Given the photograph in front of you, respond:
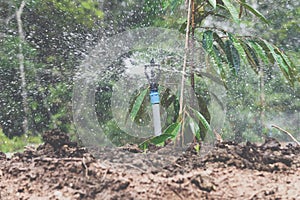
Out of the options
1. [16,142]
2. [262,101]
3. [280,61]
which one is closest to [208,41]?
[280,61]

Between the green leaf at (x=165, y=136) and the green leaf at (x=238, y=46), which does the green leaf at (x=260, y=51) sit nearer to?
the green leaf at (x=238, y=46)

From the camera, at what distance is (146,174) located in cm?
104

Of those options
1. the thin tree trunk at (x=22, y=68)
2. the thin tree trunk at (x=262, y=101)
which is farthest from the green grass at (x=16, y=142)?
the thin tree trunk at (x=262, y=101)

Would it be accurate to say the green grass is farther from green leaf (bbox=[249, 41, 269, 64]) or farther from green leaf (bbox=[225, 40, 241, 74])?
green leaf (bbox=[249, 41, 269, 64])

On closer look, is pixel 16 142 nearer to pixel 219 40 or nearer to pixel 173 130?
pixel 219 40

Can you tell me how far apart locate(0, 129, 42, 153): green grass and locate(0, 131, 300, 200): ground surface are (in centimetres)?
104

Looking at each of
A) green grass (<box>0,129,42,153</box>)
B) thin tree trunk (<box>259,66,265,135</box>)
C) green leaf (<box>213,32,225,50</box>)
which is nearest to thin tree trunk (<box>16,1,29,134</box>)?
green grass (<box>0,129,42,153</box>)

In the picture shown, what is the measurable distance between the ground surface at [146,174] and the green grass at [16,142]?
1.04 meters

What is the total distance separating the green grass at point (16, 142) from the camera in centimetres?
229

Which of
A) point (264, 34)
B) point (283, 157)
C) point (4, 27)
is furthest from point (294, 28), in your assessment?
point (283, 157)

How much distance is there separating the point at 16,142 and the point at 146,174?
5.44ft

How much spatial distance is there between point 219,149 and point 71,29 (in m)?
1.95

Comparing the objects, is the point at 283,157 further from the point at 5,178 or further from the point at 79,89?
the point at 79,89

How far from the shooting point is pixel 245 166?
1.15 metres
